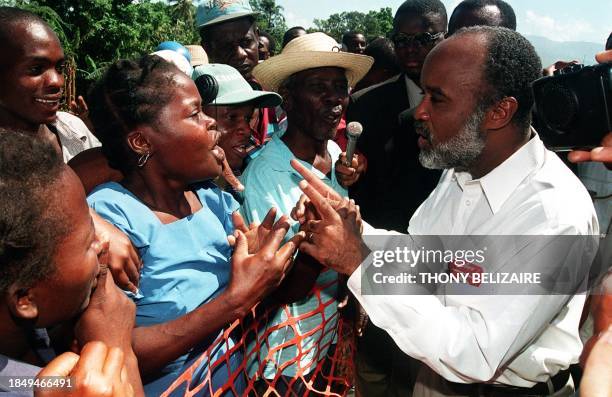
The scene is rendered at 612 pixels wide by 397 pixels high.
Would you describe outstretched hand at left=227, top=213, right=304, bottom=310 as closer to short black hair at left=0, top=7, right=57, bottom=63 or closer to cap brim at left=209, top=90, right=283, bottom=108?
cap brim at left=209, top=90, right=283, bottom=108

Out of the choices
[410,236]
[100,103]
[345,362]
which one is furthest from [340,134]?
[100,103]

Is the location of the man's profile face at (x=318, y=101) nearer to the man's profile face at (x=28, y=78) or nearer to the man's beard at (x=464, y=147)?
the man's beard at (x=464, y=147)

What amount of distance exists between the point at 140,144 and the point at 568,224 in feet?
4.85

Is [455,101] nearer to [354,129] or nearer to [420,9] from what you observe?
[354,129]

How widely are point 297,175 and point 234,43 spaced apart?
1.72 meters

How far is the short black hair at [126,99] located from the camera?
179 centimetres

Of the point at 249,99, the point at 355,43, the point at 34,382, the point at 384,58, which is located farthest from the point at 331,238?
the point at 355,43

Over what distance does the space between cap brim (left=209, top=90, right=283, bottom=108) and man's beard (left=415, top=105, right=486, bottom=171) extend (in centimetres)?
96

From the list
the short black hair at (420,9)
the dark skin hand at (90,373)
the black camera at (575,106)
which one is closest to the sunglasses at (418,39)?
the short black hair at (420,9)

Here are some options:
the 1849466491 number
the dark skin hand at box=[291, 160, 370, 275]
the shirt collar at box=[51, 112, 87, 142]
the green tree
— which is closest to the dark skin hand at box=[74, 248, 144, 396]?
the 1849466491 number

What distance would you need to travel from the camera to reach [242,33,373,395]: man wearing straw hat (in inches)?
82.6

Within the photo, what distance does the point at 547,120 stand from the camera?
5.50 feet

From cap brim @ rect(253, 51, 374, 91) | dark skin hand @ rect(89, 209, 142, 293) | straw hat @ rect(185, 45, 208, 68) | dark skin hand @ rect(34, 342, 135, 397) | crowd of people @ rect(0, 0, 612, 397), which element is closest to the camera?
dark skin hand @ rect(34, 342, 135, 397)

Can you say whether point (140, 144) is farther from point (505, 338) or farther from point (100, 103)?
point (505, 338)
